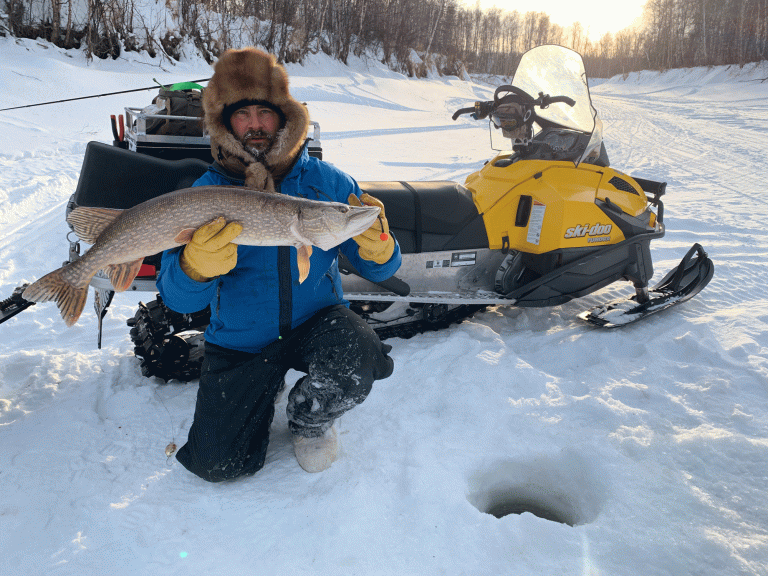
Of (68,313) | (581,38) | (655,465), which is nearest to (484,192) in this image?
(655,465)

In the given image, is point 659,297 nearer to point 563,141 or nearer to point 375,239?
point 563,141

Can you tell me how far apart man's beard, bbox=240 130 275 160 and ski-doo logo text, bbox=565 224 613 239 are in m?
2.07

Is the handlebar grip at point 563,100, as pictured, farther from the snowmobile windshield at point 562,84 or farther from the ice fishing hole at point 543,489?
the ice fishing hole at point 543,489

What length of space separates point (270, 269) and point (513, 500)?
1482mm

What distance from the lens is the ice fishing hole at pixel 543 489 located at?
2.10m

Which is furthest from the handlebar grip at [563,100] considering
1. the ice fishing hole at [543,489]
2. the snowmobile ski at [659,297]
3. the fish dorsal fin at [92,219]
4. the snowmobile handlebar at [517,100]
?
the fish dorsal fin at [92,219]

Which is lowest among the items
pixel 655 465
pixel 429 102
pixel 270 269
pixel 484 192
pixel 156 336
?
pixel 655 465

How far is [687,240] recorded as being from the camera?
531 centimetres

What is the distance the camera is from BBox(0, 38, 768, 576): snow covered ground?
1.76 m

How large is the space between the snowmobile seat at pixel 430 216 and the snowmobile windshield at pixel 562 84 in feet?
2.84

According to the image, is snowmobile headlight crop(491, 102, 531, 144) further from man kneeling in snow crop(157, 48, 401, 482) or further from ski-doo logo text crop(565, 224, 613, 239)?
man kneeling in snow crop(157, 48, 401, 482)

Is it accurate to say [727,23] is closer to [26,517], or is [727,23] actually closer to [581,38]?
[581,38]

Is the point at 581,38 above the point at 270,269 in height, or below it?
above

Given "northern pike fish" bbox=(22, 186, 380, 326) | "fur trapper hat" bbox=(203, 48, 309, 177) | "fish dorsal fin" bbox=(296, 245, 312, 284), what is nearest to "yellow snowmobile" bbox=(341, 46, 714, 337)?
"fur trapper hat" bbox=(203, 48, 309, 177)
